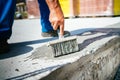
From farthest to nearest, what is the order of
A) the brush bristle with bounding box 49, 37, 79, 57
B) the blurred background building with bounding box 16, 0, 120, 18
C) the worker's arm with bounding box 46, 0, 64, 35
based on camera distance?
the blurred background building with bounding box 16, 0, 120, 18
the worker's arm with bounding box 46, 0, 64, 35
the brush bristle with bounding box 49, 37, 79, 57

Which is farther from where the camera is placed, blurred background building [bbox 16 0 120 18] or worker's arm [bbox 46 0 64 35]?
blurred background building [bbox 16 0 120 18]

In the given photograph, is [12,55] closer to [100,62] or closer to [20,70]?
[20,70]

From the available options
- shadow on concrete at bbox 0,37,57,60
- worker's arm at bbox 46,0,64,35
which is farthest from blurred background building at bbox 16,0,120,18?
worker's arm at bbox 46,0,64,35

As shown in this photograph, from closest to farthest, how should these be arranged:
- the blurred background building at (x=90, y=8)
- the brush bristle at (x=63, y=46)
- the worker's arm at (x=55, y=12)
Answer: the brush bristle at (x=63, y=46)
the worker's arm at (x=55, y=12)
the blurred background building at (x=90, y=8)

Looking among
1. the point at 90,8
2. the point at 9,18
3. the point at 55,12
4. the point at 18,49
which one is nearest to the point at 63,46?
the point at 55,12

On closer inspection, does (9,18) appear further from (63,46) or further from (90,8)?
(90,8)

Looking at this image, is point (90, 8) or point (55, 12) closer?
point (55, 12)

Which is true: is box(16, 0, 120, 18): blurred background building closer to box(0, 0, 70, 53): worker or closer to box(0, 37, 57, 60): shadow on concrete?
box(0, 37, 57, 60): shadow on concrete

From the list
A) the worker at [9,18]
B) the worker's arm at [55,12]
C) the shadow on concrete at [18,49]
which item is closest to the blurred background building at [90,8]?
the shadow on concrete at [18,49]

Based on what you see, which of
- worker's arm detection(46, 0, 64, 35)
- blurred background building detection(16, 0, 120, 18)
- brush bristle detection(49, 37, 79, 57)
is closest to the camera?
brush bristle detection(49, 37, 79, 57)

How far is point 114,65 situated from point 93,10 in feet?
13.8

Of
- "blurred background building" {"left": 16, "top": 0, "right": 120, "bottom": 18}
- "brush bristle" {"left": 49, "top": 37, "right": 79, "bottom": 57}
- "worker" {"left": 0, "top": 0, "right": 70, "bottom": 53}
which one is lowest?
"blurred background building" {"left": 16, "top": 0, "right": 120, "bottom": 18}

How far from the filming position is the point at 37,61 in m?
2.48

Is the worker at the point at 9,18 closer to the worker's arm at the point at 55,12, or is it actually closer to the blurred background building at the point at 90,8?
the worker's arm at the point at 55,12
